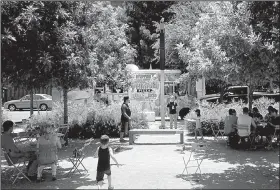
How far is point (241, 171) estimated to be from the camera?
823cm

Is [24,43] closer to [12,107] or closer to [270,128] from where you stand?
[270,128]

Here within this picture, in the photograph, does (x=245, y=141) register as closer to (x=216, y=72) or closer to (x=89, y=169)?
(x=216, y=72)

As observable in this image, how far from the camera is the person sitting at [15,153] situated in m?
7.52

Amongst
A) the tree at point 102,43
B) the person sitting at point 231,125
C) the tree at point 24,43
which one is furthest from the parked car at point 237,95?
the tree at point 24,43

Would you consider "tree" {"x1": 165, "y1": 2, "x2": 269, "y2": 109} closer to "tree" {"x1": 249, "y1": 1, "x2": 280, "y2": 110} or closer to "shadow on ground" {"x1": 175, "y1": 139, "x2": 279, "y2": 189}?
"tree" {"x1": 249, "y1": 1, "x2": 280, "y2": 110}

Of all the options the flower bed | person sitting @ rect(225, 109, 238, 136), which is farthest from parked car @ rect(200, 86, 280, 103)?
person sitting @ rect(225, 109, 238, 136)

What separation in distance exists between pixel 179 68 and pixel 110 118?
36.5ft

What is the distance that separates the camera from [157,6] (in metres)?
30.4

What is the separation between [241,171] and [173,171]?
4.65 feet

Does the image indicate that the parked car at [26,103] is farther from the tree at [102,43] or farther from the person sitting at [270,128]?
the person sitting at [270,128]

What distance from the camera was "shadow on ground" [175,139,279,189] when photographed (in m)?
7.16

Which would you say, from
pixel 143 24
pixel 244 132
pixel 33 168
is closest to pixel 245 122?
pixel 244 132

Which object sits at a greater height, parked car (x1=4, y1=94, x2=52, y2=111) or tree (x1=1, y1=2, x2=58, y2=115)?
tree (x1=1, y1=2, x2=58, y2=115)

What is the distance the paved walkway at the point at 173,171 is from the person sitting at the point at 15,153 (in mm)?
281
